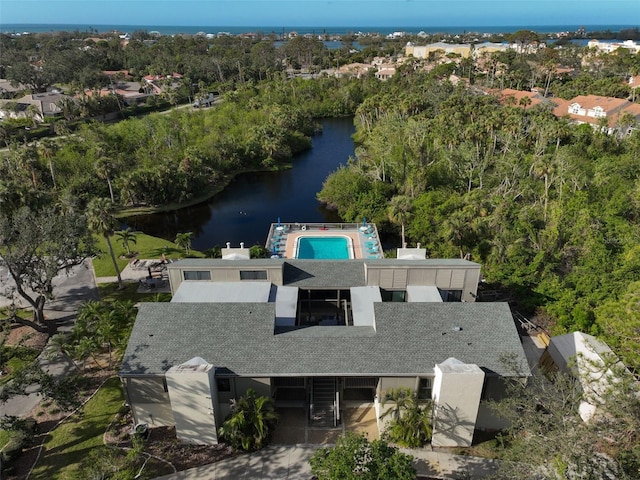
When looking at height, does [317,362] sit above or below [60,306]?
above

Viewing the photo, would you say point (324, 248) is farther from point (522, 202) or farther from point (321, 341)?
point (522, 202)

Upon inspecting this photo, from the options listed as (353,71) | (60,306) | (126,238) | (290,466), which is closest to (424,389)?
(290,466)

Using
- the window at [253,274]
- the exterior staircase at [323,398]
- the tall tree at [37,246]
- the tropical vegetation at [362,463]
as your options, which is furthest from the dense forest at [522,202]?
the tall tree at [37,246]

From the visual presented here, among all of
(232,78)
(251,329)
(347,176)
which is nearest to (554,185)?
(347,176)

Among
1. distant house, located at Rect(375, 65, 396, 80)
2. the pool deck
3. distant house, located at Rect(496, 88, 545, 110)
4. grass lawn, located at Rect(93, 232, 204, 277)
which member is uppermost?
distant house, located at Rect(375, 65, 396, 80)

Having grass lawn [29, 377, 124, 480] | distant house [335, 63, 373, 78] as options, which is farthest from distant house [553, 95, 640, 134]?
grass lawn [29, 377, 124, 480]

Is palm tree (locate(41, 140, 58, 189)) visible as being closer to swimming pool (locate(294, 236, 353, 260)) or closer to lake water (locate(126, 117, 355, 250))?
lake water (locate(126, 117, 355, 250))
